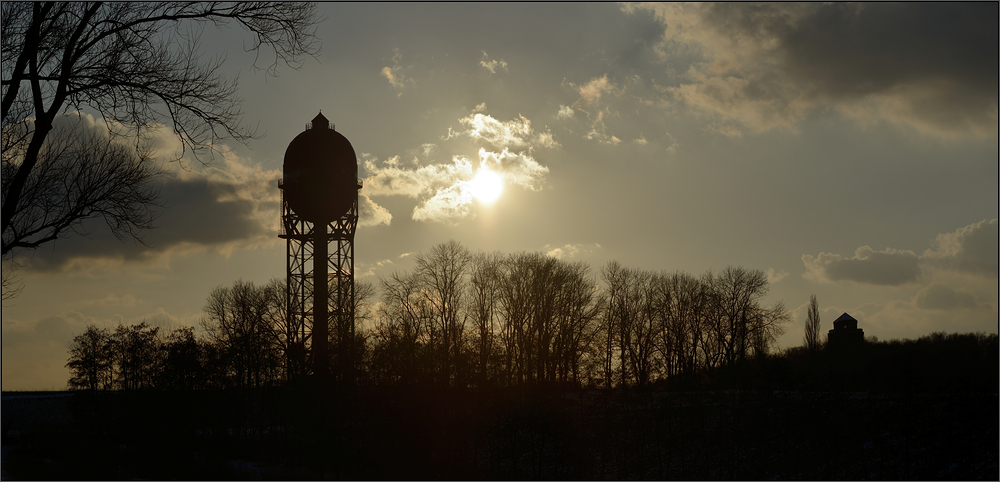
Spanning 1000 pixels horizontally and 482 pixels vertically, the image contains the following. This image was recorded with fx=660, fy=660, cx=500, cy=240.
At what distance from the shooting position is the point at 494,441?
2930 cm

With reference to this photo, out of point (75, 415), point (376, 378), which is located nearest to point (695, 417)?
point (376, 378)

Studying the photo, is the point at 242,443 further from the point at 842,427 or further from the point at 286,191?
the point at 842,427

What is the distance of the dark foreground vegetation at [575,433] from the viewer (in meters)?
19.9

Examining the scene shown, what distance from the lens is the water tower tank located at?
40.1 meters

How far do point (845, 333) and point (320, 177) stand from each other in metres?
46.6

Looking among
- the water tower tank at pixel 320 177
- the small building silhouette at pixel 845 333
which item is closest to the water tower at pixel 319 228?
the water tower tank at pixel 320 177

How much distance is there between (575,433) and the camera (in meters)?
27.0

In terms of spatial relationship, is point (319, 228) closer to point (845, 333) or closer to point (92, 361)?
point (92, 361)

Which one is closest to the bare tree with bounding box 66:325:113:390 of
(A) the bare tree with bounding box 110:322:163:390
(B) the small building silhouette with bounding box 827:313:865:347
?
(A) the bare tree with bounding box 110:322:163:390

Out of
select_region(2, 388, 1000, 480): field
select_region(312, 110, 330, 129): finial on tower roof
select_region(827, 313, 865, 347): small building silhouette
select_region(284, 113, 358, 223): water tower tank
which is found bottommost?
select_region(2, 388, 1000, 480): field

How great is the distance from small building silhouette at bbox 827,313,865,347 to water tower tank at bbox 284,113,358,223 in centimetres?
4203

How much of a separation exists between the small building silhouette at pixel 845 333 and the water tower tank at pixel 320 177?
42.0m

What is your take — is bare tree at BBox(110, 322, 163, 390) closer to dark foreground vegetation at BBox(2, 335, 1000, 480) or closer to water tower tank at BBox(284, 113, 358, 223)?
dark foreground vegetation at BBox(2, 335, 1000, 480)

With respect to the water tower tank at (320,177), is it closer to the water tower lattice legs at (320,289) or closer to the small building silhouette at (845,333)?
the water tower lattice legs at (320,289)
